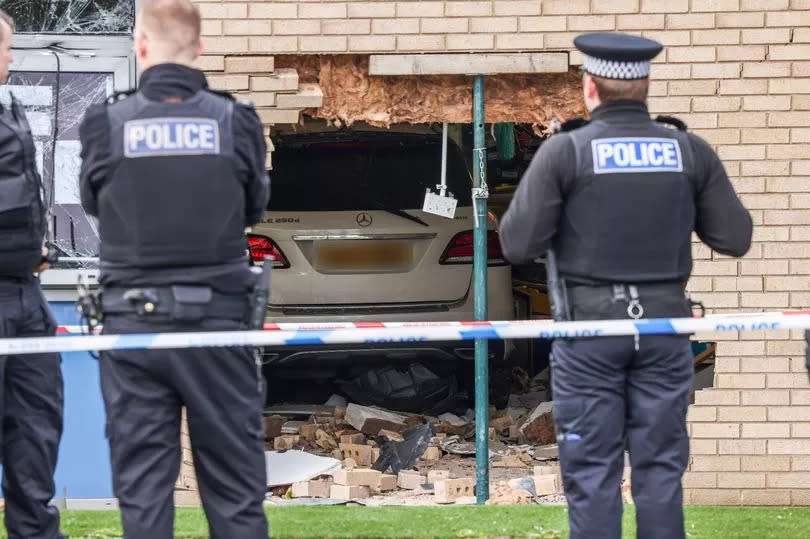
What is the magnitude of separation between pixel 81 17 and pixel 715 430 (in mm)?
3620

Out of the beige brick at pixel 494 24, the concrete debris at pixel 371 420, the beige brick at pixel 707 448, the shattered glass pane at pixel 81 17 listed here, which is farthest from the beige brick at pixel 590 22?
the concrete debris at pixel 371 420

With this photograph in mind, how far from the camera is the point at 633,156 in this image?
438 cm

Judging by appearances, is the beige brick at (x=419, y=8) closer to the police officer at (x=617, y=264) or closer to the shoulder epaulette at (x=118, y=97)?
the police officer at (x=617, y=264)

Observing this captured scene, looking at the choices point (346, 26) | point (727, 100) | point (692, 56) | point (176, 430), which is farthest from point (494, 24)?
point (176, 430)

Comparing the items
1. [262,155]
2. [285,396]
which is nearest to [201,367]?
[262,155]

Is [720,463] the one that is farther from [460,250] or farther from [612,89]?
[612,89]

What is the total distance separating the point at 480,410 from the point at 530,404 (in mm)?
2365

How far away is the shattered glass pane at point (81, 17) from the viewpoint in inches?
277

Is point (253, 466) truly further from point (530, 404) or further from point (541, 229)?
point (530, 404)

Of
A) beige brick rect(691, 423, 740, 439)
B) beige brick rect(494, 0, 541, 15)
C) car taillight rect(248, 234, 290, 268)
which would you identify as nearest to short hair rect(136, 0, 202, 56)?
beige brick rect(494, 0, 541, 15)

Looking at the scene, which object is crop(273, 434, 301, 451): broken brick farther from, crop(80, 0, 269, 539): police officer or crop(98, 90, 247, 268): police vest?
crop(98, 90, 247, 268): police vest

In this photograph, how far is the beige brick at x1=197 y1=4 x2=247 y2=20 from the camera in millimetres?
6785

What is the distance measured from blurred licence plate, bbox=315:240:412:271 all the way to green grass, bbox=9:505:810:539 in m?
1.92

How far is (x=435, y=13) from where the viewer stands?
6.79 metres
